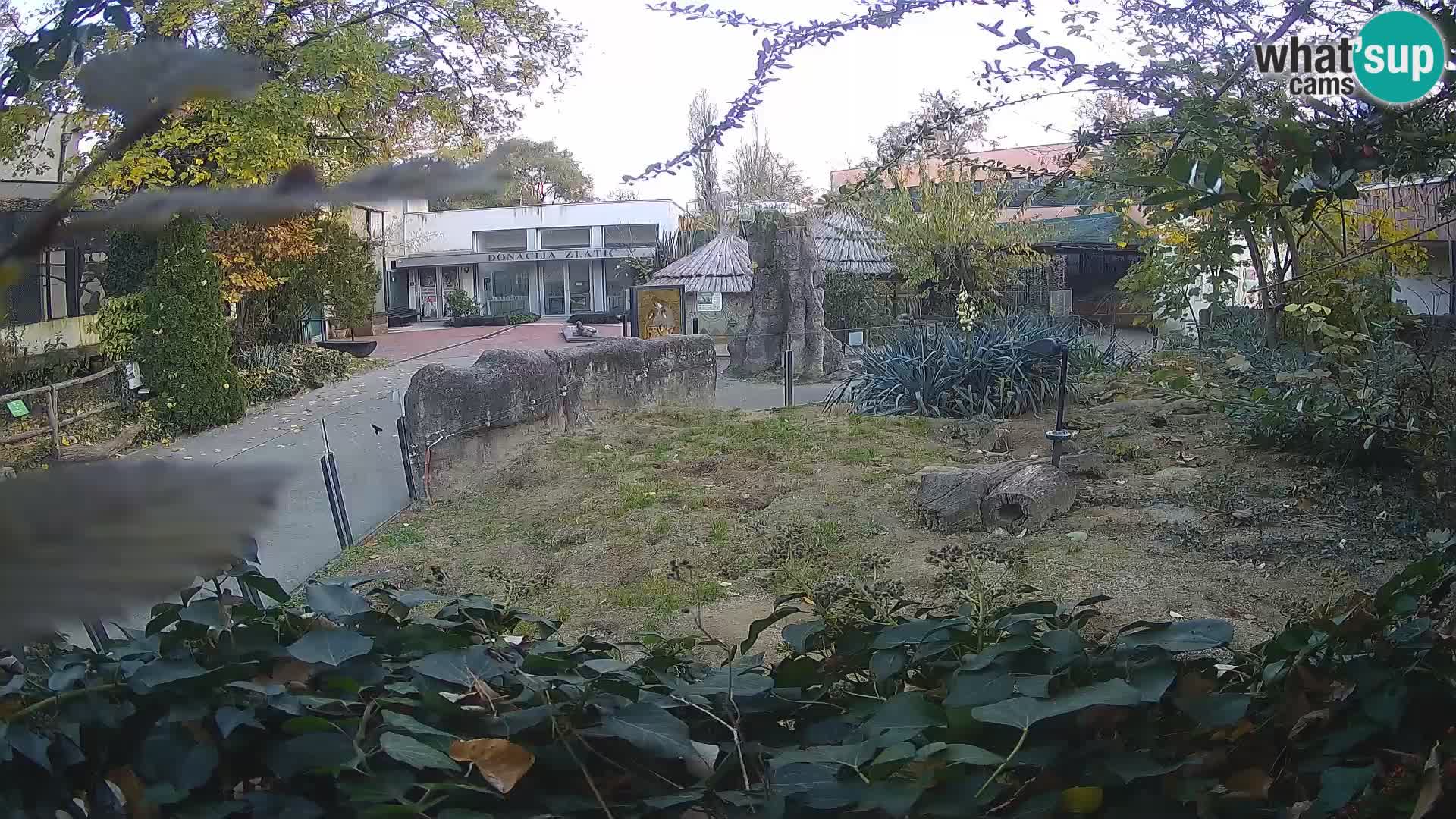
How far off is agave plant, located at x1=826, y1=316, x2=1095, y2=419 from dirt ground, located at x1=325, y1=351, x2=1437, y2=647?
4.28ft

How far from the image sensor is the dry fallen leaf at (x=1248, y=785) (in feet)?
4.36

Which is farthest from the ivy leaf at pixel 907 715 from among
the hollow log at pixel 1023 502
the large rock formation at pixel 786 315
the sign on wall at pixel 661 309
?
the sign on wall at pixel 661 309

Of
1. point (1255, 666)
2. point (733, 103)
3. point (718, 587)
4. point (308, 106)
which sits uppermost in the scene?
point (308, 106)

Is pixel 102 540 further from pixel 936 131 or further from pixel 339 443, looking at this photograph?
pixel 339 443

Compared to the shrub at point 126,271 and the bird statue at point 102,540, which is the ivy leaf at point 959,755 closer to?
the bird statue at point 102,540

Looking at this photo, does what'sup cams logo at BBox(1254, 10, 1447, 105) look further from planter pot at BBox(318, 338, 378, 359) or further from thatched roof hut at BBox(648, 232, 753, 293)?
planter pot at BBox(318, 338, 378, 359)

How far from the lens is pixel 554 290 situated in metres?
34.2

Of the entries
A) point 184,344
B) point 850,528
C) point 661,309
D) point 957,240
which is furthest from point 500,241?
point 850,528

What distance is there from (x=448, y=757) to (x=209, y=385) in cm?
1180

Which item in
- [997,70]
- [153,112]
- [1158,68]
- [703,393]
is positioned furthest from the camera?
[703,393]

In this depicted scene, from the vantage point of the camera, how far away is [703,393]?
11.6 metres

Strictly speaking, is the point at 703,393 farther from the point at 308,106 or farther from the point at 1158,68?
the point at 1158,68

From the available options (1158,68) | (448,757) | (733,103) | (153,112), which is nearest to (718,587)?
(733,103)

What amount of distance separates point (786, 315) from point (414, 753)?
1455 cm
